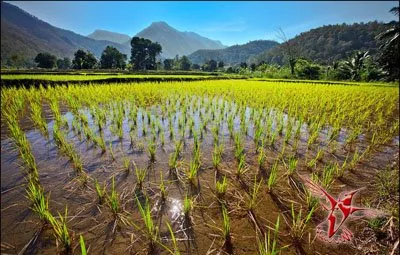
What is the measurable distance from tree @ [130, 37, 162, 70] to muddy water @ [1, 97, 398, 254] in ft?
224

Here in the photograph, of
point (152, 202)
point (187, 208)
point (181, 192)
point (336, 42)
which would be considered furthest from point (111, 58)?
point (336, 42)

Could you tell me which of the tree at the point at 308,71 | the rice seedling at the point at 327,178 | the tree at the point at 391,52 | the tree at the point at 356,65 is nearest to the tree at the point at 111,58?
the tree at the point at 308,71

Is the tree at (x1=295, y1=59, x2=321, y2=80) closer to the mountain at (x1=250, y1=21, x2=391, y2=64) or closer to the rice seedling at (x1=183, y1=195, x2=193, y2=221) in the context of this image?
the mountain at (x1=250, y1=21, x2=391, y2=64)

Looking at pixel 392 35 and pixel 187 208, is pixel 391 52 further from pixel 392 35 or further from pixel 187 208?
pixel 187 208

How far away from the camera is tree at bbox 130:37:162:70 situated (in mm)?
67375

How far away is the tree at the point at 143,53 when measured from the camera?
67.4m

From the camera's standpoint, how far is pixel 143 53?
68.8 meters

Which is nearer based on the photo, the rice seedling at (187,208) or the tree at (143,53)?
the rice seedling at (187,208)

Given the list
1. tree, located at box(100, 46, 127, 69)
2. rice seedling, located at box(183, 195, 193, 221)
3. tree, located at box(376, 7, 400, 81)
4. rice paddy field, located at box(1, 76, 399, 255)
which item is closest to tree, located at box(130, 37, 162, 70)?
tree, located at box(100, 46, 127, 69)

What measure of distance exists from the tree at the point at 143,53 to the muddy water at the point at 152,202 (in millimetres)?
68151

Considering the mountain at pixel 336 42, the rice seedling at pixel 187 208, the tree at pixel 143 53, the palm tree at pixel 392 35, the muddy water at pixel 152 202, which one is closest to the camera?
the muddy water at pixel 152 202

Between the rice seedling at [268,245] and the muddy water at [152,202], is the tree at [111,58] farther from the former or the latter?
the rice seedling at [268,245]

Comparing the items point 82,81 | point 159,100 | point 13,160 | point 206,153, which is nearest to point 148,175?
point 206,153

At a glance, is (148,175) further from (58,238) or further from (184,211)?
(58,238)
